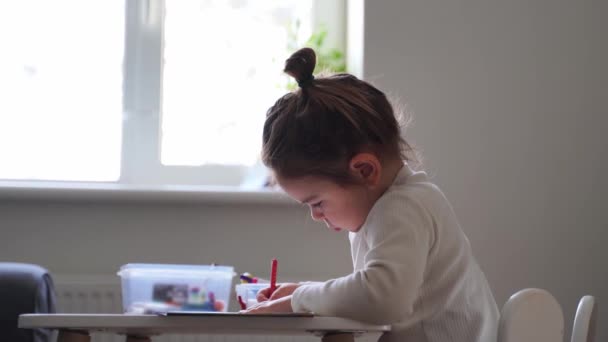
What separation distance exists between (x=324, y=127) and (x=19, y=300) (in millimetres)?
746

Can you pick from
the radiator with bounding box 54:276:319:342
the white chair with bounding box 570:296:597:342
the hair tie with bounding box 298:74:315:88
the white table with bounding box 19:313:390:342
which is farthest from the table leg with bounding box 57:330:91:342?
the radiator with bounding box 54:276:319:342

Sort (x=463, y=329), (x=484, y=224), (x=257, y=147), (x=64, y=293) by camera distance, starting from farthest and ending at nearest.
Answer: (x=257, y=147), (x=484, y=224), (x=64, y=293), (x=463, y=329)

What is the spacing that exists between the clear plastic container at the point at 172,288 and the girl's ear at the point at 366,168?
272 millimetres

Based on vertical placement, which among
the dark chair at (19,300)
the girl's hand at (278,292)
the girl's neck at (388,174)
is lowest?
the dark chair at (19,300)

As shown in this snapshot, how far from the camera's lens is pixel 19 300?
5.51 ft

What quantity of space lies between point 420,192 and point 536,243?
1029mm

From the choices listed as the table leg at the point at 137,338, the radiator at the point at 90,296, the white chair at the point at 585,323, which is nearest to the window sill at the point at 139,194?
the radiator at the point at 90,296

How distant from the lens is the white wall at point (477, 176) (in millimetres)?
2217

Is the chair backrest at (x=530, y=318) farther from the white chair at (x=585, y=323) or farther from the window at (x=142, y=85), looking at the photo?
the window at (x=142, y=85)

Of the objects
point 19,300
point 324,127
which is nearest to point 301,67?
point 324,127

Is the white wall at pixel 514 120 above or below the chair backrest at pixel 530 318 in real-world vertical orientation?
above

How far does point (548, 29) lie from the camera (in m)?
2.33

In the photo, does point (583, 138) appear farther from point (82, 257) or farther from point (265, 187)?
point (82, 257)

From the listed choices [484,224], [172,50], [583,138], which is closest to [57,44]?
[172,50]
